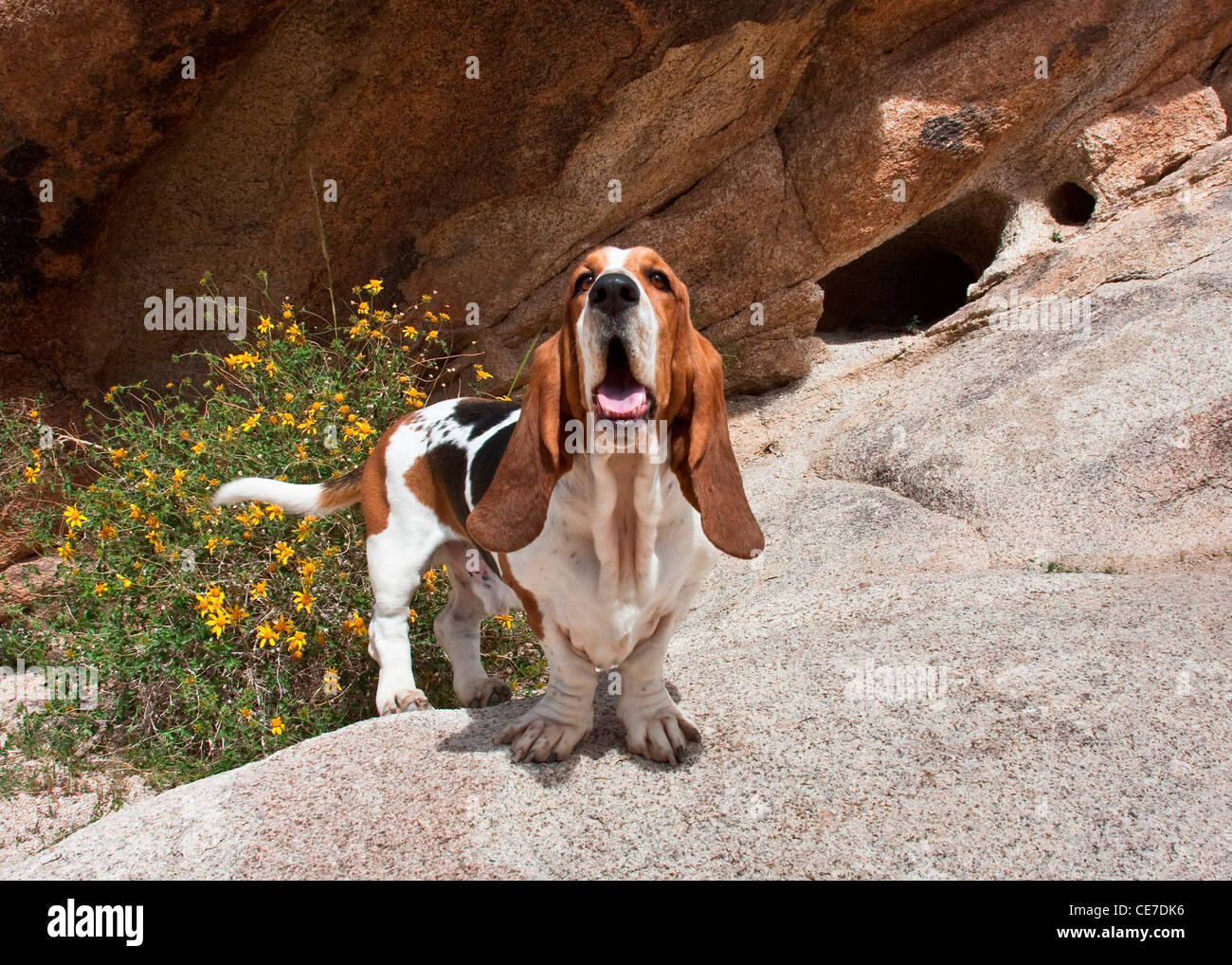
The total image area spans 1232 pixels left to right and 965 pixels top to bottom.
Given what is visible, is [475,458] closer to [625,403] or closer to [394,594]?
[394,594]

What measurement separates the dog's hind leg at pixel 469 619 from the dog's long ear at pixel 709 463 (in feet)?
4.00

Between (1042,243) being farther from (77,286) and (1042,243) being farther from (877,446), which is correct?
(77,286)

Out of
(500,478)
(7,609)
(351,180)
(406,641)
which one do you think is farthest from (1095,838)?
(351,180)

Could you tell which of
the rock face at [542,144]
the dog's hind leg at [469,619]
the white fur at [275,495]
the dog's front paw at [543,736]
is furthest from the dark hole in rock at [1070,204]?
the dog's front paw at [543,736]

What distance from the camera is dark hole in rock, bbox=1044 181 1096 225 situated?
7.47 meters

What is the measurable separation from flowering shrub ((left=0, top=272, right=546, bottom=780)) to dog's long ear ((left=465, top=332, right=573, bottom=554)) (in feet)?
4.86

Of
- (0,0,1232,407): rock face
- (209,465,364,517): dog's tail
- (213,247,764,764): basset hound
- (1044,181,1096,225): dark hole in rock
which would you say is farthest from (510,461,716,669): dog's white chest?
(1044,181,1096,225): dark hole in rock

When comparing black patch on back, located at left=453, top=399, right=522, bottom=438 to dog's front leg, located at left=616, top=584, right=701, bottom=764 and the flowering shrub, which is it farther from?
dog's front leg, located at left=616, top=584, right=701, bottom=764

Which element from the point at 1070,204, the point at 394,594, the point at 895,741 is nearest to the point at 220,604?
the point at 394,594

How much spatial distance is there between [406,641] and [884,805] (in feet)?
6.44

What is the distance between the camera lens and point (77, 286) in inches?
235

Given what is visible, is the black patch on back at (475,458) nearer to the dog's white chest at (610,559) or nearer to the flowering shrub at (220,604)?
the dog's white chest at (610,559)

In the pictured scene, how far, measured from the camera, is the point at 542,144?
6426 mm

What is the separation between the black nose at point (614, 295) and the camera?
243 centimetres
